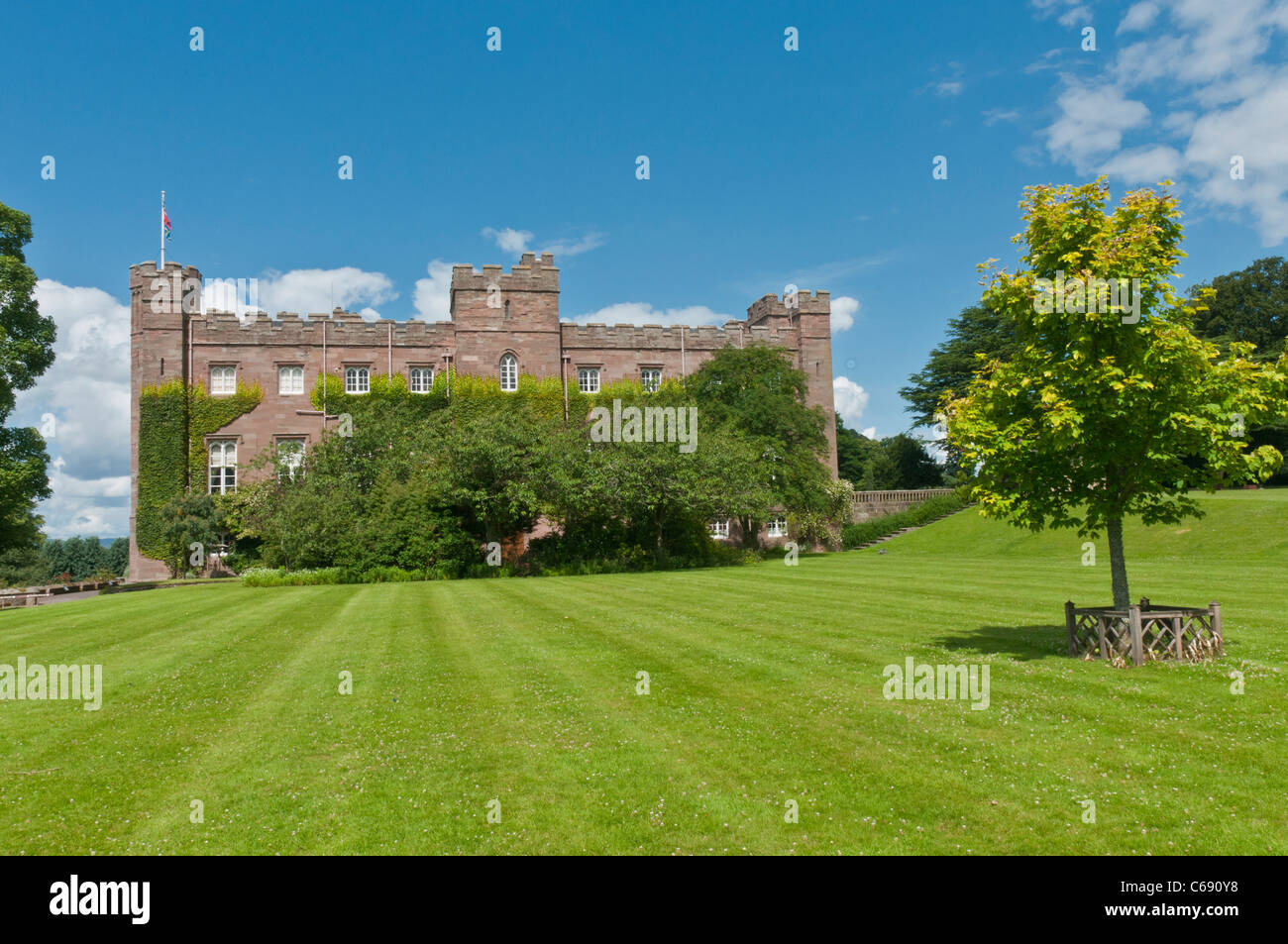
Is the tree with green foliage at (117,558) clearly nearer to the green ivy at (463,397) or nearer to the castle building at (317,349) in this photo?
the castle building at (317,349)

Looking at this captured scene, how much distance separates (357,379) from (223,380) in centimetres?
715

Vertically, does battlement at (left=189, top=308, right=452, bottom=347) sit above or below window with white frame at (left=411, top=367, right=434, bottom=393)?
above

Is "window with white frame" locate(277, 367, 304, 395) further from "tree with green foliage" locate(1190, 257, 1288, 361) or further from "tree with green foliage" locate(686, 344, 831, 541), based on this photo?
"tree with green foliage" locate(1190, 257, 1288, 361)

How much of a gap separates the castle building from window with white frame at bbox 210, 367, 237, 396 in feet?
0.18

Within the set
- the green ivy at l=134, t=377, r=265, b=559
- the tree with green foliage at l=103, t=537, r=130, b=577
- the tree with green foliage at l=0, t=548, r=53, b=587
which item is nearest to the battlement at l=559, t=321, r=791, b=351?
the green ivy at l=134, t=377, r=265, b=559

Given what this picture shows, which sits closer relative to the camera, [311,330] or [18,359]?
[18,359]

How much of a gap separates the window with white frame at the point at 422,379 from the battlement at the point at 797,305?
70.0 ft

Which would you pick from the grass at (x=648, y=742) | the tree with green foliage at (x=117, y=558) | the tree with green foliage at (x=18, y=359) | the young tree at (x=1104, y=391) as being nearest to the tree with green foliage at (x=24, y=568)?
the tree with green foliage at (x=117, y=558)

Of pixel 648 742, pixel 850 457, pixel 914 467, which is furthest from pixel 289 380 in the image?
pixel 850 457

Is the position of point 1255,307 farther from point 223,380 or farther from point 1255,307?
point 223,380

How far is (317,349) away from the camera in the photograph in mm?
45719

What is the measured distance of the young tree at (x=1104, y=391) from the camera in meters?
11.0

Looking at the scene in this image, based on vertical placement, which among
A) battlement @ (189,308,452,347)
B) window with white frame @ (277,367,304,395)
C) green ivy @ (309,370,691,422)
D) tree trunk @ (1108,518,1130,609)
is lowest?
tree trunk @ (1108,518,1130,609)

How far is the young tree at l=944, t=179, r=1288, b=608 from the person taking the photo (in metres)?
11.0
